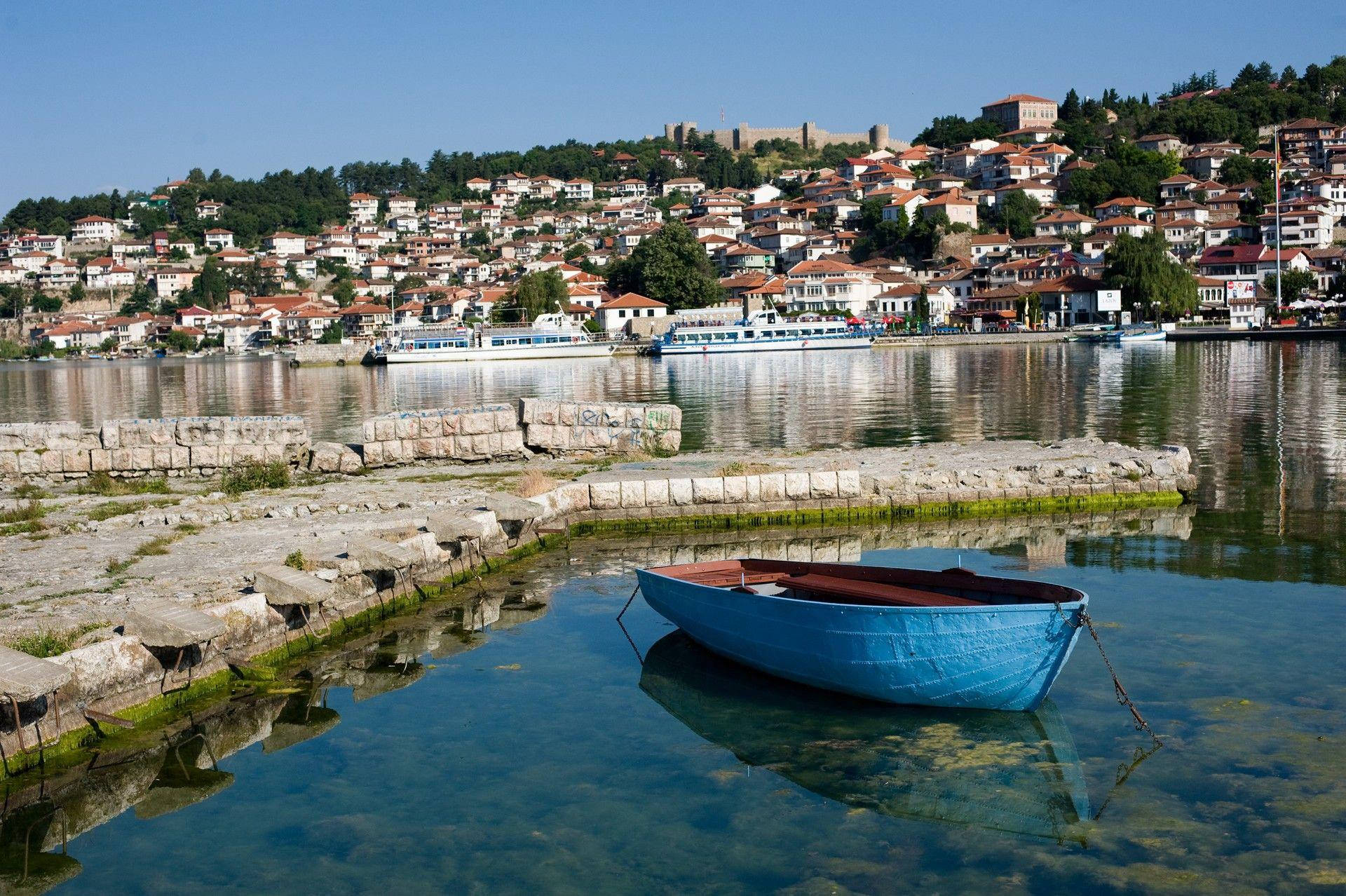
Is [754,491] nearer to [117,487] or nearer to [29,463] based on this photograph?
[117,487]

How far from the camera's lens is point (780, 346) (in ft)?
257

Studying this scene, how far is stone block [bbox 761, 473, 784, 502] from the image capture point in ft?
52.0

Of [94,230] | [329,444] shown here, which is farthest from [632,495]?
[94,230]

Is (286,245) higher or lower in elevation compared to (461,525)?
higher

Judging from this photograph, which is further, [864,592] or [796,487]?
[796,487]

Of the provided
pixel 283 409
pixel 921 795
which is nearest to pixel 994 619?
pixel 921 795

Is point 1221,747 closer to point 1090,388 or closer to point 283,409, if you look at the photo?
point 1090,388

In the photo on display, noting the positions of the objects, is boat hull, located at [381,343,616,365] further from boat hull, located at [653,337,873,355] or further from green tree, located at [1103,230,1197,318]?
green tree, located at [1103,230,1197,318]

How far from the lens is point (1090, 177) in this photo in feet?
379

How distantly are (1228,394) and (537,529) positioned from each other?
2578 cm

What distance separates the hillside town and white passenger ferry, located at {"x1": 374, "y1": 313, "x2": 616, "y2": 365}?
30.4 ft

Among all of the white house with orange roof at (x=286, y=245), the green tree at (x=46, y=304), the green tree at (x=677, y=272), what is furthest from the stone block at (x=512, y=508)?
the white house with orange roof at (x=286, y=245)

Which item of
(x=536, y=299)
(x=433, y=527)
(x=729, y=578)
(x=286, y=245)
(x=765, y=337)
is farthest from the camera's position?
(x=286, y=245)

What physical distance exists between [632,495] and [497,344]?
223 ft
